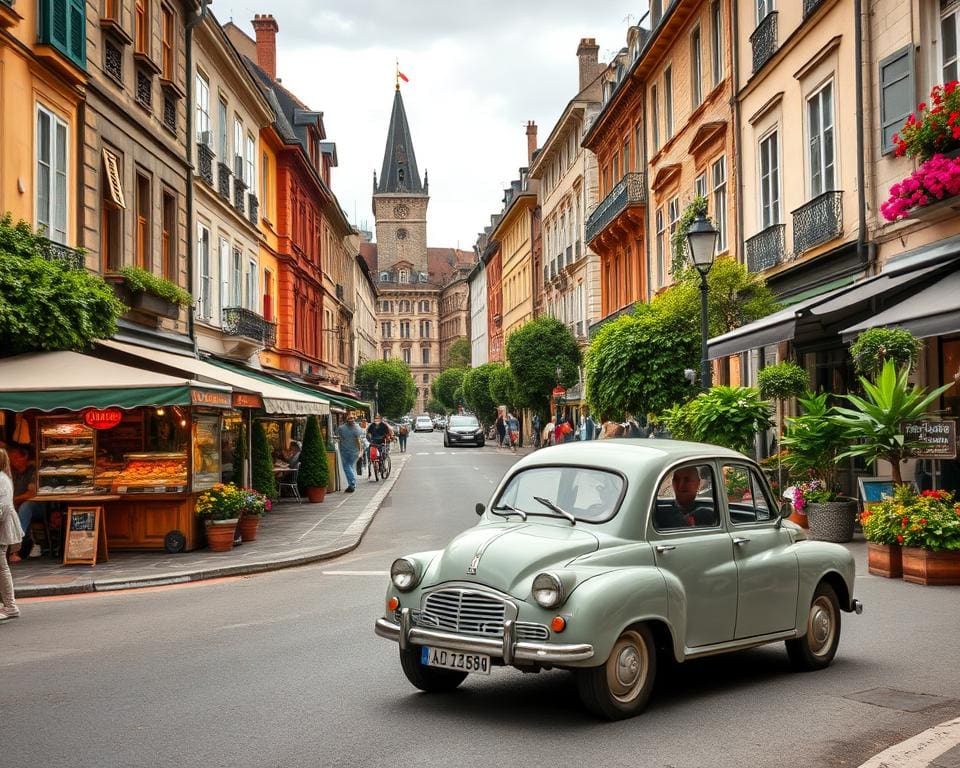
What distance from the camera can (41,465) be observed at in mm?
14914

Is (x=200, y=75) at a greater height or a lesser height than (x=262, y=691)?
greater

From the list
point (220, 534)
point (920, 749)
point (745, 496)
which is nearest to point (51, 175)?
point (220, 534)

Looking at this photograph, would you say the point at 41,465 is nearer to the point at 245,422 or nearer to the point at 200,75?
the point at 245,422

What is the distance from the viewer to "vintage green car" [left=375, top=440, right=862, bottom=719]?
20.1ft

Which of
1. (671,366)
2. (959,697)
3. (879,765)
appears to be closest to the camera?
(879,765)

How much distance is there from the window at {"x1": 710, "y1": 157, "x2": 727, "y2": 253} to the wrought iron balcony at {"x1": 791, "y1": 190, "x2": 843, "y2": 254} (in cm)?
521

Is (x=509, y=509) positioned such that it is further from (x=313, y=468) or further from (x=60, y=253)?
(x=313, y=468)

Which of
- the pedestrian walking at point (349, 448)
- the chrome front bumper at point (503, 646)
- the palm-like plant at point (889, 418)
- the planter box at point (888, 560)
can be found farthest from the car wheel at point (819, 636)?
the pedestrian walking at point (349, 448)

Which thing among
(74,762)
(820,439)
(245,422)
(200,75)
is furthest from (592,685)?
(200,75)

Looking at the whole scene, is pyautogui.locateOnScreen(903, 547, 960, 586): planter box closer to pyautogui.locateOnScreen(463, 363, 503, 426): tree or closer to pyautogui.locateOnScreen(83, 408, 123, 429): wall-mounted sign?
pyautogui.locateOnScreen(83, 408, 123, 429): wall-mounted sign

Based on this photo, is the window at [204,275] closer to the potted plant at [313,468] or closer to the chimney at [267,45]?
the potted plant at [313,468]

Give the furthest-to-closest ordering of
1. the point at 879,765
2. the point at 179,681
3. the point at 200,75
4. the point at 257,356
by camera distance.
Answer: the point at 257,356 < the point at 200,75 < the point at 179,681 < the point at 879,765

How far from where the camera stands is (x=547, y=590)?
611cm

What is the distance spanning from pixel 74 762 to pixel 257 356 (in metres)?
26.8
